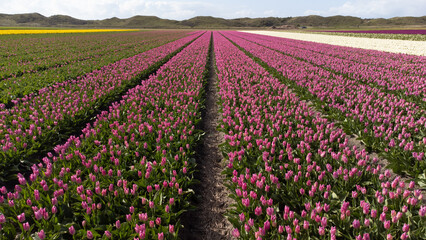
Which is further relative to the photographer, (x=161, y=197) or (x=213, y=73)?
(x=213, y=73)

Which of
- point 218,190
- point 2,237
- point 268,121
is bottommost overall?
point 218,190

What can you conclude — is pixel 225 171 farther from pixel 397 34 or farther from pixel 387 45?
pixel 397 34

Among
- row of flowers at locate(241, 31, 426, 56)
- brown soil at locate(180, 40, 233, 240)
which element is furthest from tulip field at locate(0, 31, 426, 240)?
row of flowers at locate(241, 31, 426, 56)

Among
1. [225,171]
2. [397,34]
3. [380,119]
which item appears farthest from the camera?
[397,34]

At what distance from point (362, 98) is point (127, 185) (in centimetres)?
888

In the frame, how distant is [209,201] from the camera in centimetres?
482

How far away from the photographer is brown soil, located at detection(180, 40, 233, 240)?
410 centimetres

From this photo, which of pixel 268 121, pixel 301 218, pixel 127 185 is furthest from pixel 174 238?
pixel 268 121

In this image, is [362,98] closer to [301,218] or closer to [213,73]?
[301,218]

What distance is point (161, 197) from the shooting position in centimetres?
402

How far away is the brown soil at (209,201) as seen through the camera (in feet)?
13.5

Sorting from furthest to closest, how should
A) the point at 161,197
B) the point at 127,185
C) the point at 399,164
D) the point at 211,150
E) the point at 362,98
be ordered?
the point at 362,98 < the point at 211,150 < the point at 399,164 < the point at 127,185 < the point at 161,197

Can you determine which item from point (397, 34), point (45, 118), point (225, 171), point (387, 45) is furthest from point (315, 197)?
point (397, 34)

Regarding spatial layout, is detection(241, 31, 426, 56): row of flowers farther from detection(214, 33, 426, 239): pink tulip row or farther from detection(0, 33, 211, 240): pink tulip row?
detection(0, 33, 211, 240): pink tulip row
